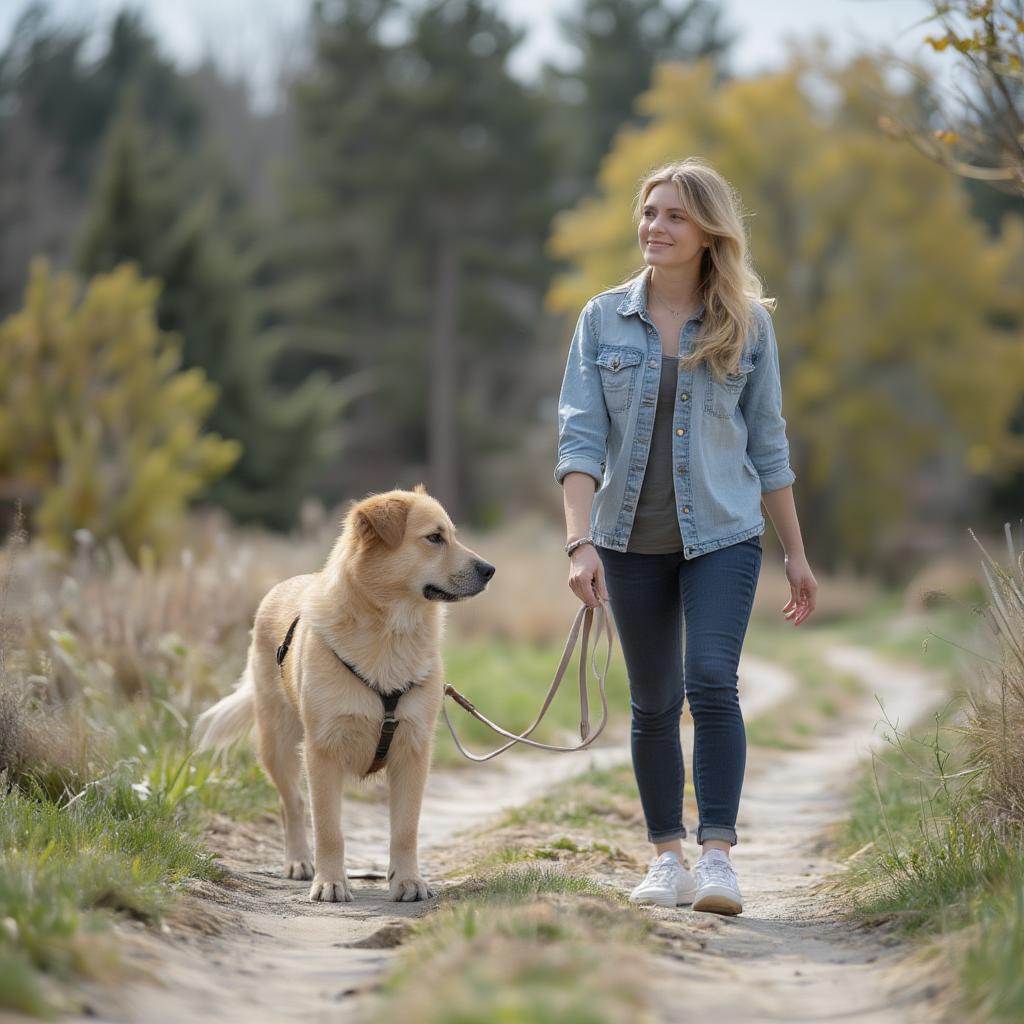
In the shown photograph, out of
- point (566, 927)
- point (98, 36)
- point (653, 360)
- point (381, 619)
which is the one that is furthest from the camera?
point (98, 36)

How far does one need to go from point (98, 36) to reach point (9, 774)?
123 ft

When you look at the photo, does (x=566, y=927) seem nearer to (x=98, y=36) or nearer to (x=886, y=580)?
(x=886, y=580)

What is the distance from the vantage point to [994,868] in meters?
3.94

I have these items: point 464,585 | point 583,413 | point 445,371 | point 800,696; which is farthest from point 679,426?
point 445,371

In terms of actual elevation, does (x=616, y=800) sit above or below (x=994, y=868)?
below

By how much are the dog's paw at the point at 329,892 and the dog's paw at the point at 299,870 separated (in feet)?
1.64

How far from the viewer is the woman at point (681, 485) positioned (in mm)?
4512

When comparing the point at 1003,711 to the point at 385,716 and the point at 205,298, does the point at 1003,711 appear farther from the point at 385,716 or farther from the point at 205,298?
the point at 205,298

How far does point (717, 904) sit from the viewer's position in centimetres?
439

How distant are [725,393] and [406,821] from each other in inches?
76.2

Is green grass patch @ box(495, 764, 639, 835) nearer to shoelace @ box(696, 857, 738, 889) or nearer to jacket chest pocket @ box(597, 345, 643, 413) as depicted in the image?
shoelace @ box(696, 857, 738, 889)

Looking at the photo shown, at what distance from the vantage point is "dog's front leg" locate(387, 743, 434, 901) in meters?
4.79

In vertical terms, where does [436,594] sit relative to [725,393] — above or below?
below

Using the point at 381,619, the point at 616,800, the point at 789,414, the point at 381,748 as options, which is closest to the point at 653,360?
the point at 381,619
